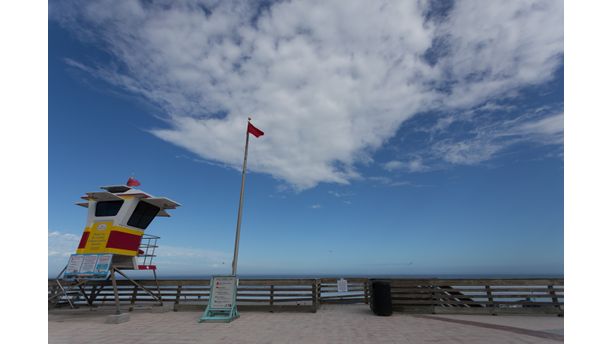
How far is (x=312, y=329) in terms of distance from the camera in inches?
345

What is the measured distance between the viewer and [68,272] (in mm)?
11641

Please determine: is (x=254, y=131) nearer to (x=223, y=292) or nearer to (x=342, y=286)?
(x=223, y=292)

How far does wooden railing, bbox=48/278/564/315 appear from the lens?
35.5 feet

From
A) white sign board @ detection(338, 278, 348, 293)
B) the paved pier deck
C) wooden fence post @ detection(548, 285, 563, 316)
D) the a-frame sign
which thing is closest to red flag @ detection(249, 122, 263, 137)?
the a-frame sign

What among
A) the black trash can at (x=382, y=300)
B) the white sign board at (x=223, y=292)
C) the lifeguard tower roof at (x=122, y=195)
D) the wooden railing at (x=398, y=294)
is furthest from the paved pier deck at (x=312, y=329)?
the lifeguard tower roof at (x=122, y=195)

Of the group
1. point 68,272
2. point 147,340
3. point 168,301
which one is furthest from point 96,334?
point 168,301

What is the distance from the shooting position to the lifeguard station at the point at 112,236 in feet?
38.3

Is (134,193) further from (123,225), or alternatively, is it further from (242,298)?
(242,298)

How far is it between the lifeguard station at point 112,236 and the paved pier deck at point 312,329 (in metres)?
1.58

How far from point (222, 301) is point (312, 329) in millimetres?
3537

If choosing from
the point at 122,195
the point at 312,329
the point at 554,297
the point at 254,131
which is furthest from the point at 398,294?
the point at 122,195

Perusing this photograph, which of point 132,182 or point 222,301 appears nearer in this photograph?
point 222,301

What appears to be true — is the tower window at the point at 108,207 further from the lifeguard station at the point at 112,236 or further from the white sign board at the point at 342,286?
the white sign board at the point at 342,286

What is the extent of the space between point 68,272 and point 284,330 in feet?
28.7
